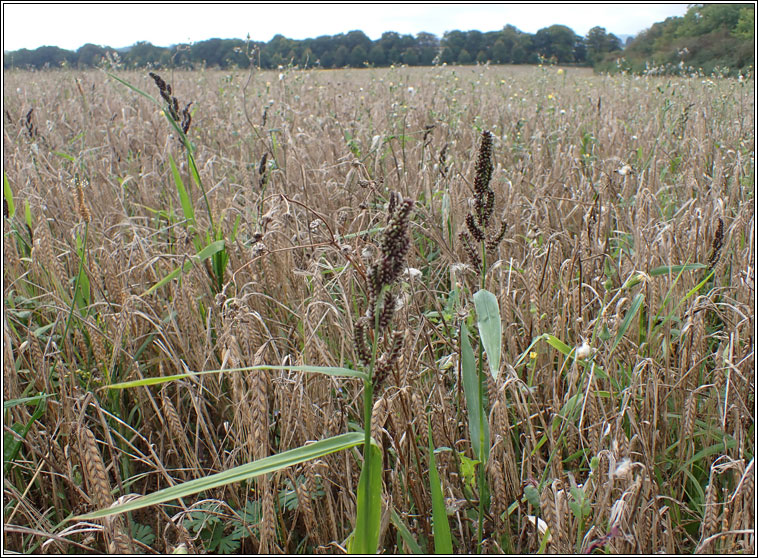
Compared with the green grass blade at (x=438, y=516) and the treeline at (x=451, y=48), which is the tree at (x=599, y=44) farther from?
the green grass blade at (x=438, y=516)

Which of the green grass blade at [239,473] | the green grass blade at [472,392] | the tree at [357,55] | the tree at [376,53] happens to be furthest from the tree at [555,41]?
the green grass blade at [239,473]

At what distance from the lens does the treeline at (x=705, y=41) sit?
3.63 m

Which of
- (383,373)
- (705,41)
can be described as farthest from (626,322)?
(705,41)

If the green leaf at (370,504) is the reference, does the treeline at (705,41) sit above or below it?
above

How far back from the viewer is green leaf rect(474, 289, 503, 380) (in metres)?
0.89

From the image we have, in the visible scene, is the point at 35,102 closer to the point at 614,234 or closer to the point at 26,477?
the point at 26,477

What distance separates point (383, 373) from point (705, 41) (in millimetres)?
6809

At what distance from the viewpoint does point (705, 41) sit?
229 inches

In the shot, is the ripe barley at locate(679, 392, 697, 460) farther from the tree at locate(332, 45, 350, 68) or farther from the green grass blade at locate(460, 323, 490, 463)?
the tree at locate(332, 45, 350, 68)

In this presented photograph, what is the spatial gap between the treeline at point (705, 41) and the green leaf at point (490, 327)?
287 centimetres

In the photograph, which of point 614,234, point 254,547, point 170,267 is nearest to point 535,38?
point 614,234

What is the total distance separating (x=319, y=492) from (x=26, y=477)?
83 cm

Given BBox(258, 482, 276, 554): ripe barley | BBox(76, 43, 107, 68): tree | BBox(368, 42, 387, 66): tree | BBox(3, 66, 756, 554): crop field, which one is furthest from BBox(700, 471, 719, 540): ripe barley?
BBox(368, 42, 387, 66): tree

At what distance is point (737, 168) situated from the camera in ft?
Result: 8.52
